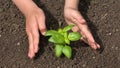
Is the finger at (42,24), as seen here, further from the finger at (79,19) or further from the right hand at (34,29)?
the finger at (79,19)

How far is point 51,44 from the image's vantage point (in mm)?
1894

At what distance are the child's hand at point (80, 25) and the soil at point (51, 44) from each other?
0.09 metres

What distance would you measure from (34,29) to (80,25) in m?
0.25

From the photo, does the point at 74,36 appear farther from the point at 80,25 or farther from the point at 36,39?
the point at 36,39

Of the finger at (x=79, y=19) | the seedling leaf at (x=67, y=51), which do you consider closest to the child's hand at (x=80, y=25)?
the finger at (x=79, y=19)

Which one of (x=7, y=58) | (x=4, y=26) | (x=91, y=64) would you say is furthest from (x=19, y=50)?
(x=91, y=64)

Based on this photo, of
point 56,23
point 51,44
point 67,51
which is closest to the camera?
point 67,51

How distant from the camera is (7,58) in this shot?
1.87 meters

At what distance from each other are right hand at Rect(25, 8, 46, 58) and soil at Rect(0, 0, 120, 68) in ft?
0.32

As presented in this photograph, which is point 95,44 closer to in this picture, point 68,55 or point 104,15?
point 68,55

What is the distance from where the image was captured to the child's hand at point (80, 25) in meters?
1.76

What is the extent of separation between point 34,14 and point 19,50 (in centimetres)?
23

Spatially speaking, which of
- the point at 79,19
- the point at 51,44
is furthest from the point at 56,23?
the point at 79,19

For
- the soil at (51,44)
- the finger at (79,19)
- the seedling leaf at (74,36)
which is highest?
the finger at (79,19)
